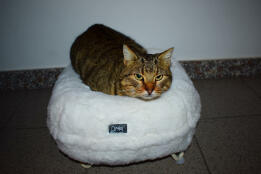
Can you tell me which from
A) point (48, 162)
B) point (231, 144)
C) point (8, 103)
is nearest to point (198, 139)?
point (231, 144)

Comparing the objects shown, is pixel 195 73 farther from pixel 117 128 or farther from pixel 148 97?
pixel 117 128

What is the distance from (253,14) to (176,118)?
1.49m

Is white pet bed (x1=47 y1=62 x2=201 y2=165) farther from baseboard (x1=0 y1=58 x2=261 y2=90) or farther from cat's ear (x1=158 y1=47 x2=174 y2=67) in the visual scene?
baseboard (x1=0 y1=58 x2=261 y2=90)

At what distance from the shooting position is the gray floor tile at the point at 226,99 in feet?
5.18

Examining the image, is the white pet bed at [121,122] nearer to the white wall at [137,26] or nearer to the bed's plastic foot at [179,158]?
the bed's plastic foot at [179,158]

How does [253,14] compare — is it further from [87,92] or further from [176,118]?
[87,92]

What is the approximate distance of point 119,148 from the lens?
3.23 feet

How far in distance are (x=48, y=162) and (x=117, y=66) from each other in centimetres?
76

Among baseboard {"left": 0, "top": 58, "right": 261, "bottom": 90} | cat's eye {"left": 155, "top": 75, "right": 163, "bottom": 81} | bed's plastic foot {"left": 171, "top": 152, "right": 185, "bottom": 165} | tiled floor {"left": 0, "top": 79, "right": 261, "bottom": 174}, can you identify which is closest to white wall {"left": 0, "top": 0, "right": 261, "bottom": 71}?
baseboard {"left": 0, "top": 58, "right": 261, "bottom": 90}

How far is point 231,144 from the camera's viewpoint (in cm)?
129

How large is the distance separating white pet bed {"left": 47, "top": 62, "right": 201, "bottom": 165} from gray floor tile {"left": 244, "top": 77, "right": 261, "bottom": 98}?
3.58 ft

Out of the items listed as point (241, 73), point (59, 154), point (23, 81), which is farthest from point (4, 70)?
point (241, 73)

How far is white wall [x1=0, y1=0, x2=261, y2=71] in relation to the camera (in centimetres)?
171

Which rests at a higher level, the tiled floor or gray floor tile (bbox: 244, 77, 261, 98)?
gray floor tile (bbox: 244, 77, 261, 98)
